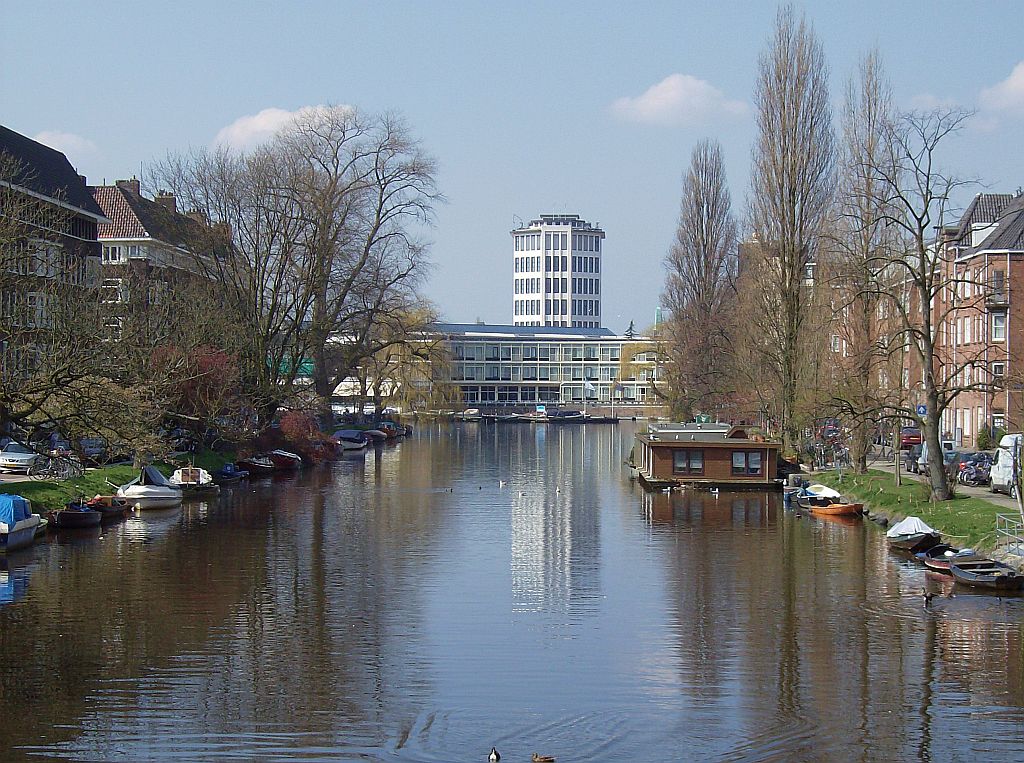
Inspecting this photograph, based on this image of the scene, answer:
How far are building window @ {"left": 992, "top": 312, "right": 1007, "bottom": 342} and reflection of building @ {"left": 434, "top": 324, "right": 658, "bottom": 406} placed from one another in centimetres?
8091

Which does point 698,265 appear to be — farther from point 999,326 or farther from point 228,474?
point 228,474

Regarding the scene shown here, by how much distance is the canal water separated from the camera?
57.1 feet

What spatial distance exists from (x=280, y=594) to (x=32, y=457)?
61.2 feet

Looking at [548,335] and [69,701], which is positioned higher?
[548,335]

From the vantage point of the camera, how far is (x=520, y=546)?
35.2 m

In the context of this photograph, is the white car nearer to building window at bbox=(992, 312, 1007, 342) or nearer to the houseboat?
the houseboat

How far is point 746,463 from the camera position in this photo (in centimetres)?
5084

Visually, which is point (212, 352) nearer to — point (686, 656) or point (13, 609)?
point (13, 609)

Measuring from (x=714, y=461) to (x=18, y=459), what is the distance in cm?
2639

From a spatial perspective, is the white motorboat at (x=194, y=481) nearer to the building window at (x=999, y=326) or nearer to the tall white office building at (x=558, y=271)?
the building window at (x=999, y=326)

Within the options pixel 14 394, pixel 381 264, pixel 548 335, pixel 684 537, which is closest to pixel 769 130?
pixel 381 264

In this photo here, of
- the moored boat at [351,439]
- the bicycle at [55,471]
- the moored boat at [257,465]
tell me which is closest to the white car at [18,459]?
the bicycle at [55,471]

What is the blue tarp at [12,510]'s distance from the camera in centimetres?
3114

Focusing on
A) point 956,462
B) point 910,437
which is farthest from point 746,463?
point 910,437
